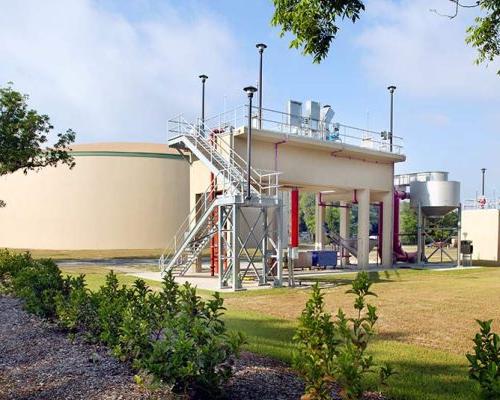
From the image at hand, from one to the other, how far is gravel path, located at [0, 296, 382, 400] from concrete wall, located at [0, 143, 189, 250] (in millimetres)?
34663

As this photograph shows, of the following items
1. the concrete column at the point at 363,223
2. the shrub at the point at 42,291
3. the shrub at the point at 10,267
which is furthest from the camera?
the concrete column at the point at 363,223

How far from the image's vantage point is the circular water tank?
91.3 ft

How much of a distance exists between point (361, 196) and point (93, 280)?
14.2 meters

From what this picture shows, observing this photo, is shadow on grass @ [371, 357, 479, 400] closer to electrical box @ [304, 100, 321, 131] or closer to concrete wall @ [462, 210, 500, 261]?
electrical box @ [304, 100, 321, 131]

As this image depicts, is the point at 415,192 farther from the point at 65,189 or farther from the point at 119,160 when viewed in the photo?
the point at 65,189

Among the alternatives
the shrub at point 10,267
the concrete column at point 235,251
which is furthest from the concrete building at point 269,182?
the shrub at point 10,267

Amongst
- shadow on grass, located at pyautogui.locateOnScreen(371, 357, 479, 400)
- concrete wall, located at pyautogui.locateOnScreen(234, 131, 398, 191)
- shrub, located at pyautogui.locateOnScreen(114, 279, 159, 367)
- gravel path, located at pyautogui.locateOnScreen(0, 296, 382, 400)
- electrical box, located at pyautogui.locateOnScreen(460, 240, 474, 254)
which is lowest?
shadow on grass, located at pyautogui.locateOnScreen(371, 357, 479, 400)

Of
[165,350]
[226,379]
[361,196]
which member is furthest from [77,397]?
[361,196]

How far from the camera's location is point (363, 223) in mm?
24484

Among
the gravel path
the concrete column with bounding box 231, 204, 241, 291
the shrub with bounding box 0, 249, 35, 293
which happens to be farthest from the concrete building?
the gravel path

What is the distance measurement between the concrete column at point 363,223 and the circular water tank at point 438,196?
6051mm

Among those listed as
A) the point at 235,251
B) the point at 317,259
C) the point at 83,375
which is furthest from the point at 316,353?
the point at 317,259

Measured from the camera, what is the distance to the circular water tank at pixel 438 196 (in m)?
27.8

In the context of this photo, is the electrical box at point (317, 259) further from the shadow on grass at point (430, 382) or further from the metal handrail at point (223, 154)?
the shadow on grass at point (430, 382)
